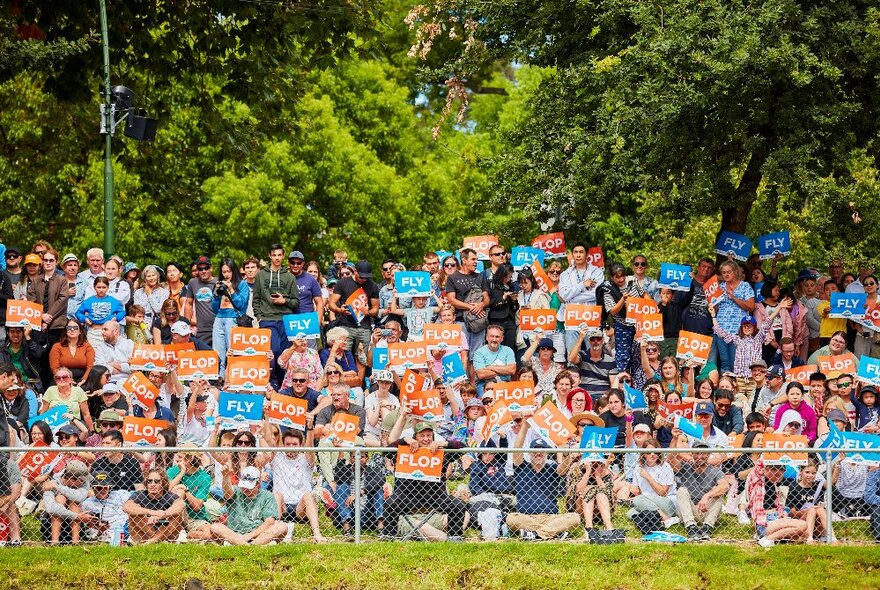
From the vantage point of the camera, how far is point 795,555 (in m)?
15.9

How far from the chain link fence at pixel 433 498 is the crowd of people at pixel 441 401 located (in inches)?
0.9

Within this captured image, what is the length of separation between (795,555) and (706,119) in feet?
24.1

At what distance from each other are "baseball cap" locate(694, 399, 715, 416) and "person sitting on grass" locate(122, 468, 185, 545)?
560 centimetres

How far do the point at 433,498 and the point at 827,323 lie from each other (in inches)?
289

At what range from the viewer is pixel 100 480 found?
16.0 m

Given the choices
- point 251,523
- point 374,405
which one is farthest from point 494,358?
point 251,523

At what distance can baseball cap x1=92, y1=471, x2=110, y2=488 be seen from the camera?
52.3ft

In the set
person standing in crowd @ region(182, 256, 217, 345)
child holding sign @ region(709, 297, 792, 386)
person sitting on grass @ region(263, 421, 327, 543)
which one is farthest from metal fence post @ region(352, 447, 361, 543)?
child holding sign @ region(709, 297, 792, 386)

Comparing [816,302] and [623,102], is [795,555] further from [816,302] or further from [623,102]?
[623,102]

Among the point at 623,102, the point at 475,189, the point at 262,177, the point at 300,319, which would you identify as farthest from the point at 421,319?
the point at 475,189

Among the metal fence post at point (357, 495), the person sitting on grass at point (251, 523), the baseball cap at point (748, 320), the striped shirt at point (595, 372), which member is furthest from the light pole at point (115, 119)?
the baseball cap at point (748, 320)

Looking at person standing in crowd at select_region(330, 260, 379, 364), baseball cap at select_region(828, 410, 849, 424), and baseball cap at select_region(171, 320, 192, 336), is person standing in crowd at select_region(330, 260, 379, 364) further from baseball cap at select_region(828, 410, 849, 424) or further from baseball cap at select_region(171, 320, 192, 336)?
baseball cap at select_region(828, 410, 849, 424)

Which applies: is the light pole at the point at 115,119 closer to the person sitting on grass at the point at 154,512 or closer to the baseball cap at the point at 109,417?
the baseball cap at the point at 109,417

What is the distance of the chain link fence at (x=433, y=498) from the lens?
15953 millimetres
